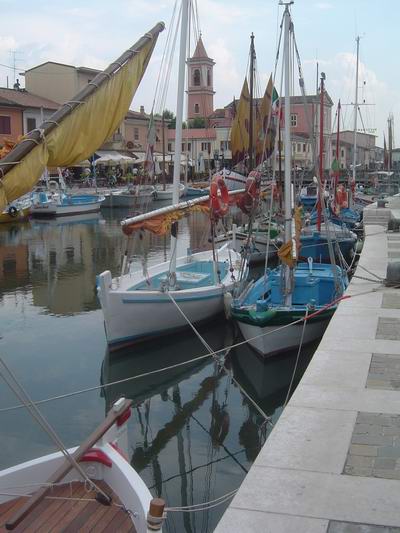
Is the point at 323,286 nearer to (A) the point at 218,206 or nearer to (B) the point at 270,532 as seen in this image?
(A) the point at 218,206

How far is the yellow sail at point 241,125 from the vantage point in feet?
96.2

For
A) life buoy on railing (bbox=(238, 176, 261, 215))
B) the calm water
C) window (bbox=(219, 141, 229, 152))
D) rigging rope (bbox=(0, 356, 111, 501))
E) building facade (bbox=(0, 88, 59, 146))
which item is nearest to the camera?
rigging rope (bbox=(0, 356, 111, 501))

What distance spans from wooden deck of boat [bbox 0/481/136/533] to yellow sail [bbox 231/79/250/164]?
2515cm

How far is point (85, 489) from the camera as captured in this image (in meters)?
5.58

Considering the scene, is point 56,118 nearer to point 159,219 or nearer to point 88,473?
point 88,473

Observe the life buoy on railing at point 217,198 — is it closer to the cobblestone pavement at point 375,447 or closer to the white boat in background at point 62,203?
the cobblestone pavement at point 375,447

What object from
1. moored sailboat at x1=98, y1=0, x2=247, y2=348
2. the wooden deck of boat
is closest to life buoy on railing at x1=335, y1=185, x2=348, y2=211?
moored sailboat at x1=98, y1=0, x2=247, y2=348

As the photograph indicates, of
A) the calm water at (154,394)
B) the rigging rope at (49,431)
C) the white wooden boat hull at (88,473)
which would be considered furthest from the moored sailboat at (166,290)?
the rigging rope at (49,431)

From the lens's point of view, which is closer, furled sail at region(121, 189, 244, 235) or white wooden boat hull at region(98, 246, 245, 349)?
white wooden boat hull at region(98, 246, 245, 349)

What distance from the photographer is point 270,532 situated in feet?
13.6

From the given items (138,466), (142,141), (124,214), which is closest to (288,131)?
(138,466)

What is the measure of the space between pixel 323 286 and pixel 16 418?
7279 mm

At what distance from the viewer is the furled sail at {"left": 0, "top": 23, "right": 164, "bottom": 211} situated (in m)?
4.63

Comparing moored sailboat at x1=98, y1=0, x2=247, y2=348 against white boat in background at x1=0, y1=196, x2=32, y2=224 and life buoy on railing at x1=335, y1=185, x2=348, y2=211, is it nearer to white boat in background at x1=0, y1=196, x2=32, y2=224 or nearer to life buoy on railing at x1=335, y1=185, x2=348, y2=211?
life buoy on railing at x1=335, y1=185, x2=348, y2=211
